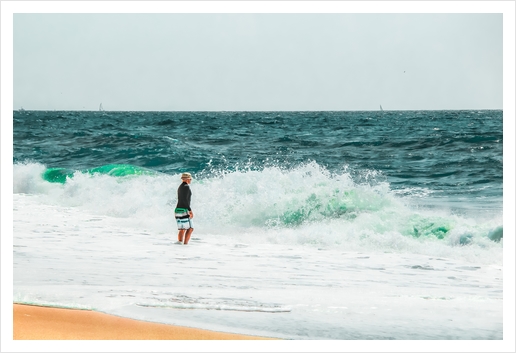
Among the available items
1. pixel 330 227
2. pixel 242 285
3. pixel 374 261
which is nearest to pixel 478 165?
pixel 330 227

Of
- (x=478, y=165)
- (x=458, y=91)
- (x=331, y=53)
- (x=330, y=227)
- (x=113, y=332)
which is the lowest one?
(x=113, y=332)

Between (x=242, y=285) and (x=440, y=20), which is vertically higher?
(x=440, y=20)

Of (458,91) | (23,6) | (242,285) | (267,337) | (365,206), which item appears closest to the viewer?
(267,337)

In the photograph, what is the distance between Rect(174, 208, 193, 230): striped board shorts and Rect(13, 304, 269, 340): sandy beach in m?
1.61

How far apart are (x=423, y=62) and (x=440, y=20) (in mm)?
701

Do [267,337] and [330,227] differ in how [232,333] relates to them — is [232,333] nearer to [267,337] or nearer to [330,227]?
[267,337]

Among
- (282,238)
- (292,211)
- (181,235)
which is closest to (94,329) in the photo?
(181,235)

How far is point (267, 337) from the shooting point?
3.39 metres

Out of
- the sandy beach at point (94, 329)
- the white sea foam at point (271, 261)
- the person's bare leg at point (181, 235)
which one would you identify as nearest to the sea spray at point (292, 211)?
the white sea foam at point (271, 261)

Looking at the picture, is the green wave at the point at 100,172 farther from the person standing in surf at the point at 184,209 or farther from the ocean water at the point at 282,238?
the person standing in surf at the point at 184,209

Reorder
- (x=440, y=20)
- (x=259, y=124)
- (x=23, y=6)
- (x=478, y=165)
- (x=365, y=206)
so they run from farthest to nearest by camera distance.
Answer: (x=259, y=124)
(x=478, y=165)
(x=365, y=206)
(x=440, y=20)
(x=23, y=6)

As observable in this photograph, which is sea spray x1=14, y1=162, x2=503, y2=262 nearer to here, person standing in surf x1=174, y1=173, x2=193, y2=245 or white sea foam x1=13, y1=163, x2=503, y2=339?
white sea foam x1=13, y1=163, x2=503, y2=339

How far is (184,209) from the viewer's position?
5156 mm

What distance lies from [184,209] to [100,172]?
14.0 ft
